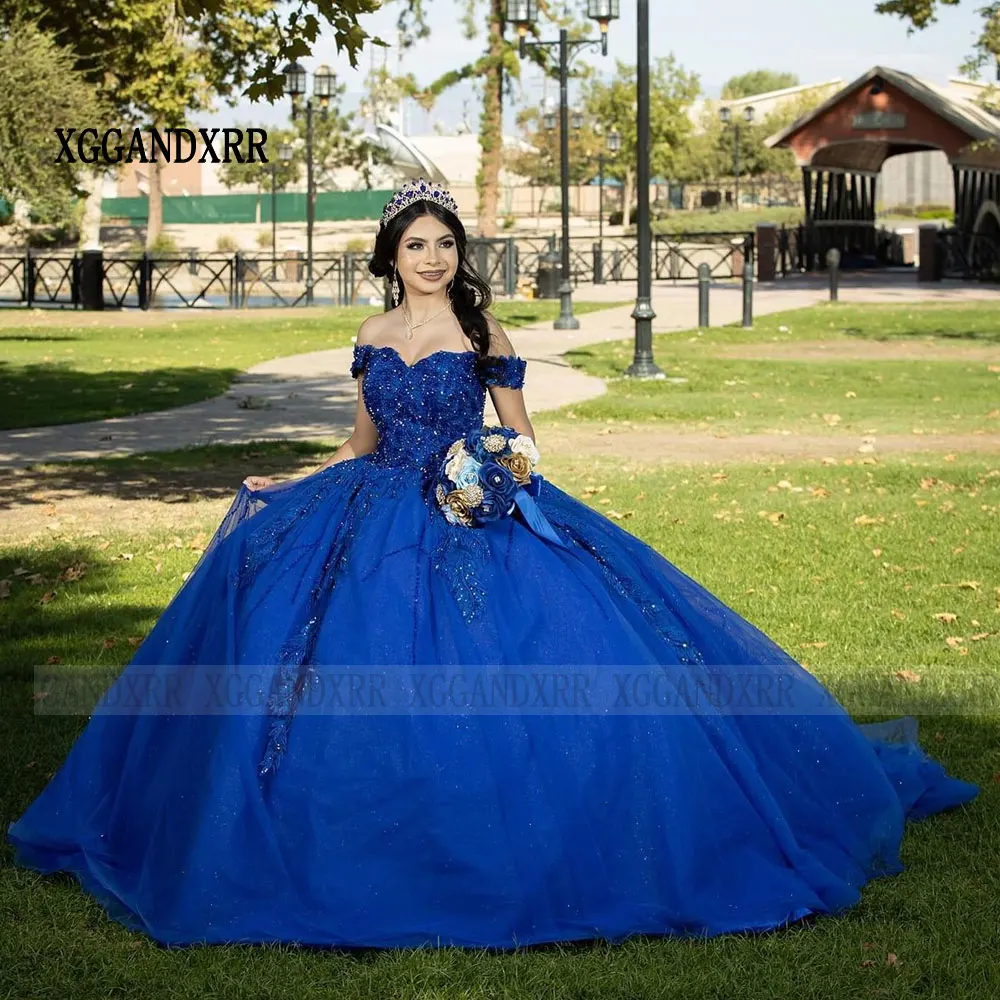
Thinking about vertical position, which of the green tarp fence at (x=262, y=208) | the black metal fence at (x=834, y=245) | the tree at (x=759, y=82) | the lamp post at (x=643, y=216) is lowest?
the lamp post at (x=643, y=216)

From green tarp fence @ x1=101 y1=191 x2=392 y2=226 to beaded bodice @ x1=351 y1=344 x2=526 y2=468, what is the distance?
214 feet

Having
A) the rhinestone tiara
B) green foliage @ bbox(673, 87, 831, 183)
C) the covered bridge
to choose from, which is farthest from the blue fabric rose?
green foliage @ bbox(673, 87, 831, 183)

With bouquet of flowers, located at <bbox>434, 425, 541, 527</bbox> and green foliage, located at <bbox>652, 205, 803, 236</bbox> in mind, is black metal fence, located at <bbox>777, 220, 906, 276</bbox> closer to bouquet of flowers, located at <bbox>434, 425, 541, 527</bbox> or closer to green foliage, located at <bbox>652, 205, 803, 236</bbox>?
green foliage, located at <bbox>652, 205, 803, 236</bbox>

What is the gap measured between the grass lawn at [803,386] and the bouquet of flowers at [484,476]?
9.52m

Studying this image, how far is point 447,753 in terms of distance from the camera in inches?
157

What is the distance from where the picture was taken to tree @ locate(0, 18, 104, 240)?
27.2 m

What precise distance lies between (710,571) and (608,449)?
4598 millimetres

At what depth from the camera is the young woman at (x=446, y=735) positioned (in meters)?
3.93

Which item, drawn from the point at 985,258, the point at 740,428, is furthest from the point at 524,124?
the point at 740,428

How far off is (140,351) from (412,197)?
18630mm

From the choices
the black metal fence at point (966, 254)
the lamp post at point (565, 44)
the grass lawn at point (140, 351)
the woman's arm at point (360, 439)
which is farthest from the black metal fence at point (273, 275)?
the woman's arm at point (360, 439)

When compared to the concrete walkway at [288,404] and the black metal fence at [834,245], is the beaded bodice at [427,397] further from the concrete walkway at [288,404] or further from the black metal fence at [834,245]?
the black metal fence at [834,245]

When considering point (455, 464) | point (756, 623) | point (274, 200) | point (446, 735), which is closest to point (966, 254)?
point (274, 200)

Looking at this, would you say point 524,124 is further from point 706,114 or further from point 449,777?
point 449,777
